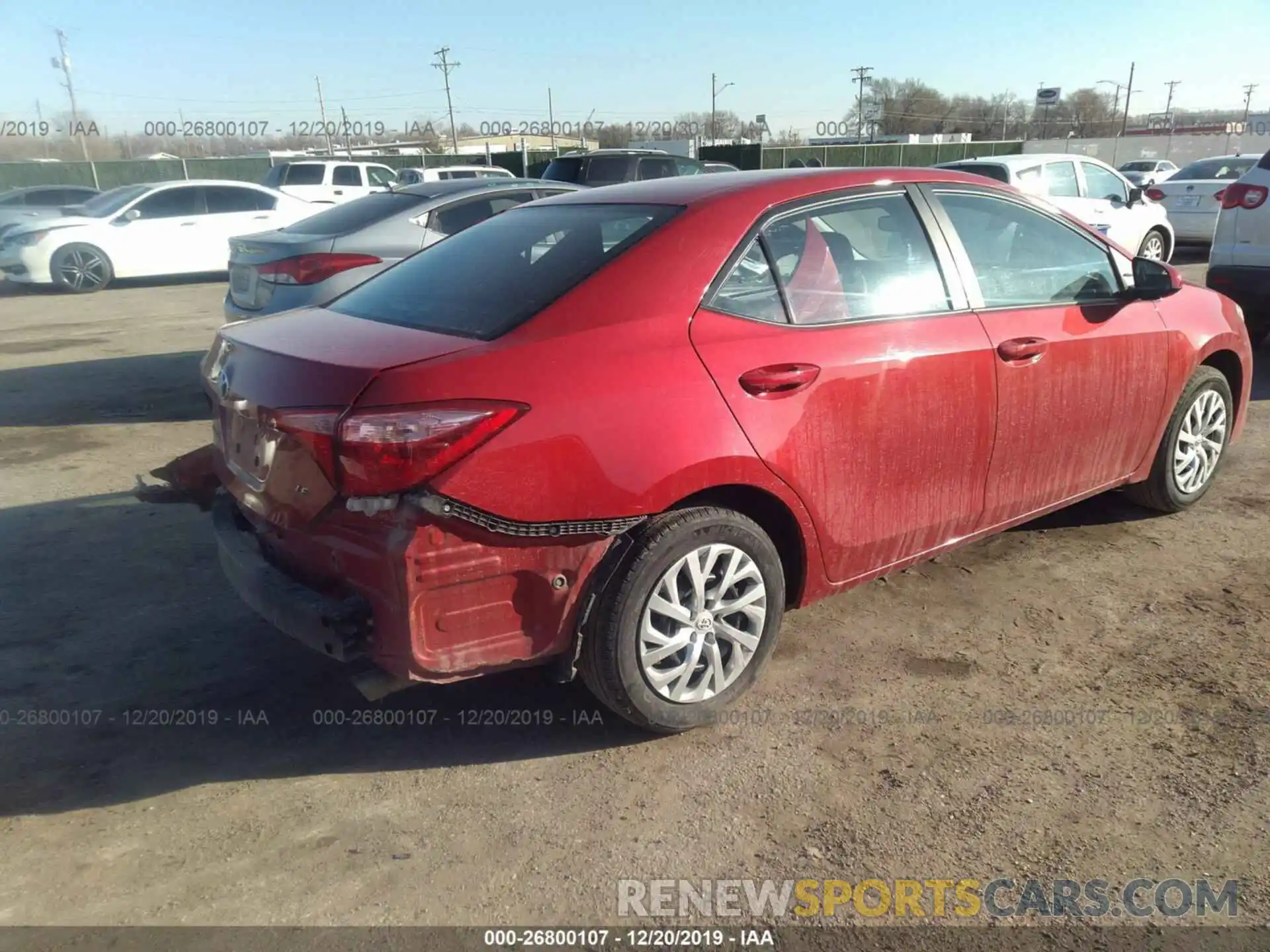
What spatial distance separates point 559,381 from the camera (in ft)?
8.79

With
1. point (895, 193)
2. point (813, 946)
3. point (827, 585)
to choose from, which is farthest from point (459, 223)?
point (813, 946)

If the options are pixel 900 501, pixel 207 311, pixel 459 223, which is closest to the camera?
pixel 900 501

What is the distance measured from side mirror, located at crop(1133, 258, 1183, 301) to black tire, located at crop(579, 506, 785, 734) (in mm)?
2281

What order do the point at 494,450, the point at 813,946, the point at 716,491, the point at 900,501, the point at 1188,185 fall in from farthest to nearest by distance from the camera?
1. the point at 1188,185
2. the point at 900,501
3. the point at 716,491
4. the point at 494,450
5. the point at 813,946

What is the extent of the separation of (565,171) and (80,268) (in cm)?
728

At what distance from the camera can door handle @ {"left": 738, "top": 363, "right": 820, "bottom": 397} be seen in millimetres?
2996

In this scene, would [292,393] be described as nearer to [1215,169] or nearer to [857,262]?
[857,262]

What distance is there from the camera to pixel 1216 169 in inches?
672

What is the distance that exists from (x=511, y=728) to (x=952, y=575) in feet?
6.89

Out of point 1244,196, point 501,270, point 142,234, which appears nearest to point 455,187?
point 501,270

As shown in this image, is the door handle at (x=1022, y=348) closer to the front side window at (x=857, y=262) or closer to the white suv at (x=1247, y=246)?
the front side window at (x=857, y=262)

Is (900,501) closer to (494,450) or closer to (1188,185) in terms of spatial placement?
(494,450)

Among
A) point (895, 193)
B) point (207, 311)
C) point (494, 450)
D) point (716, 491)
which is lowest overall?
point (207, 311)

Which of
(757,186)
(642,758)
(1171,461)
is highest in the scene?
(757,186)
